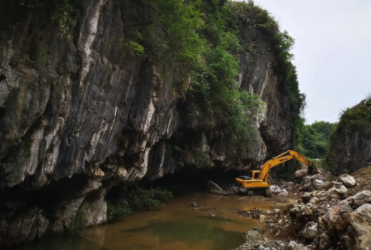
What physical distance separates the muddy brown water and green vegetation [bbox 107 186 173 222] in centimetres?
37

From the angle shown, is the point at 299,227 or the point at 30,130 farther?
the point at 299,227

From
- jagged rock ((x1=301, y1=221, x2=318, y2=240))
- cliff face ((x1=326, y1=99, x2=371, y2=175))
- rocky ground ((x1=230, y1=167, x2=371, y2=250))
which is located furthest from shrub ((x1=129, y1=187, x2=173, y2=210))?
cliff face ((x1=326, y1=99, x2=371, y2=175))

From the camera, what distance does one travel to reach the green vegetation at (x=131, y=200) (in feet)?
38.5

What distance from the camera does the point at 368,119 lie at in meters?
19.2

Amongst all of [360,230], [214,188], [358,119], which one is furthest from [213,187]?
[360,230]

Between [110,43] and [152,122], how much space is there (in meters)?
3.77

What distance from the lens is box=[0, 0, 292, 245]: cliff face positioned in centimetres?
594

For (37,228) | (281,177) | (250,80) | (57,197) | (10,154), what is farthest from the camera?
(281,177)

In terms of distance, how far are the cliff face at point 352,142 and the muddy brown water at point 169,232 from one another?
885 cm

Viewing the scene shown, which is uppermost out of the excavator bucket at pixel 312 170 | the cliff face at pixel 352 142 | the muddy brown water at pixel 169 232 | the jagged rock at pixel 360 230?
the cliff face at pixel 352 142

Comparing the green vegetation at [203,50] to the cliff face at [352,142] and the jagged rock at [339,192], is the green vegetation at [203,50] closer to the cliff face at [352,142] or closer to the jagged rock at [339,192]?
the cliff face at [352,142]

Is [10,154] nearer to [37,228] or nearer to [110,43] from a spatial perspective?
[37,228]

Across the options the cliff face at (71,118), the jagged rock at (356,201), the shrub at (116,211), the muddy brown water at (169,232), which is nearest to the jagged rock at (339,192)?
the jagged rock at (356,201)

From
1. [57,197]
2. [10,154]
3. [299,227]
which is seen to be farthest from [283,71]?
[10,154]
